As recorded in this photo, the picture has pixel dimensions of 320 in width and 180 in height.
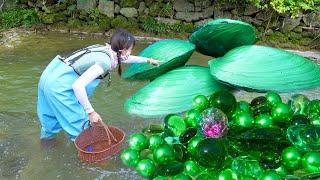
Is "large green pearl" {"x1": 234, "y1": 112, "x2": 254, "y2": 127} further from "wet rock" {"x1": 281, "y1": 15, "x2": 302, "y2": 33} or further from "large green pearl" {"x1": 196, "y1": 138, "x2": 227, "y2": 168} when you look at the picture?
"wet rock" {"x1": 281, "y1": 15, "x2": 302, "y2": 33}

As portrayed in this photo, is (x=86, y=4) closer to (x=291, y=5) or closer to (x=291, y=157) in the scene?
(x=291, y=5)

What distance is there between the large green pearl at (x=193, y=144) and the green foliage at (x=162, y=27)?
245 inches

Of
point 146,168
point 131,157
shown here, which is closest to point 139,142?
point 131,157

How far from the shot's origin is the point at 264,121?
6.59 feet

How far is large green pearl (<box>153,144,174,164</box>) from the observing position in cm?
196

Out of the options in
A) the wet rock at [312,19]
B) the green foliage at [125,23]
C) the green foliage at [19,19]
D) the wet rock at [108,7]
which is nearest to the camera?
the wet rock at [312,19]

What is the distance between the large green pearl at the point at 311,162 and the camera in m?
1.79

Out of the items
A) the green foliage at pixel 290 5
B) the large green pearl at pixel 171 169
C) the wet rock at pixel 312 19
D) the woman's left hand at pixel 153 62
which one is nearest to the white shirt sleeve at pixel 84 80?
the woman's left hand at pixel 153 62

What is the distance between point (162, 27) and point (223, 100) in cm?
632

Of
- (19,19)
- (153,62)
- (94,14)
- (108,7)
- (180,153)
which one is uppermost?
(153,62)

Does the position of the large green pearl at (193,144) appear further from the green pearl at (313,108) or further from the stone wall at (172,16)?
the stone wall at (172,16)

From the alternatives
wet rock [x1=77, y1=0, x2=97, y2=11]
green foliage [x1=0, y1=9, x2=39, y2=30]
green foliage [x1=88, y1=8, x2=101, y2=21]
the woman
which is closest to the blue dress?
the woman

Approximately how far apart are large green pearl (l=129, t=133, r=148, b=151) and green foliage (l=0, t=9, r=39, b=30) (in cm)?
675

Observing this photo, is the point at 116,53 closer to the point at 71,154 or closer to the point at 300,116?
the point at 71,154
